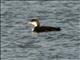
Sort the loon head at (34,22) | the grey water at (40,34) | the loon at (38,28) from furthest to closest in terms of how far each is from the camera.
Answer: the loon head at (34,22)
the loon at (38,28)
the grey water at (40,34)

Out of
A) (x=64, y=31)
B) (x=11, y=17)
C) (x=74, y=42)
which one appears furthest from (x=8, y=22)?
(x=74, y=42)

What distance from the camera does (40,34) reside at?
26359mm

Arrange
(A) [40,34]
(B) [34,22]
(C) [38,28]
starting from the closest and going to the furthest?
(A) [40,34] < (C) [38,28] < (B) [34,22]

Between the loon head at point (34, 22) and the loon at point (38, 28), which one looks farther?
the loon head at point (34, 22)

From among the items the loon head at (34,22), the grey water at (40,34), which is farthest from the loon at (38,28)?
the grey water at (40,34)

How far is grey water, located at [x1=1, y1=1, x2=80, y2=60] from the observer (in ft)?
73.0

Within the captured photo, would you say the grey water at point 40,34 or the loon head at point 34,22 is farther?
the loon head at point 34,22

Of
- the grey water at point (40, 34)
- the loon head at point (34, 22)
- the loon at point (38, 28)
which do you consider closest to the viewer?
the grey water at point (40, 34)

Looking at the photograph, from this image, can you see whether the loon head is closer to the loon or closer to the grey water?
the loon

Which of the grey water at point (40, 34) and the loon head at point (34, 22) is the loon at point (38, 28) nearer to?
the loon head at point (34, 22)

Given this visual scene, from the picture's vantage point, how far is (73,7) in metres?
31.8

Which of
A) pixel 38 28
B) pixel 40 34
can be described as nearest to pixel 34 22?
pixel 38 28

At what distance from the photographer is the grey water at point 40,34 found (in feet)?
73.0

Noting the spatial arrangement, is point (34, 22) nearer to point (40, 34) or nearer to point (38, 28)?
point (38, 28)
